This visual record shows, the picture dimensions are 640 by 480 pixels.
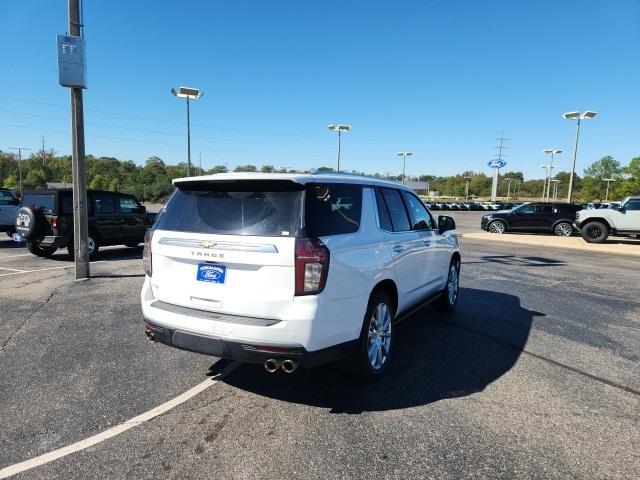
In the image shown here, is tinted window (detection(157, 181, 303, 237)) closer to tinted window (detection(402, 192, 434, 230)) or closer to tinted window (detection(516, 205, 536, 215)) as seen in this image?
tinted window (detection(402, 192, 434, 230))

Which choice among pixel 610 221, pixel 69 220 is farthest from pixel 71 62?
pixel 610 221

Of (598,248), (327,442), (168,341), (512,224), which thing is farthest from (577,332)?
(512,224)

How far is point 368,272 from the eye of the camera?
3.62m

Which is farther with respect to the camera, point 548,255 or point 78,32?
point 548,255

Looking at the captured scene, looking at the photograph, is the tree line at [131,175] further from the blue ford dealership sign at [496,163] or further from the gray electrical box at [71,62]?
the gray electrical box at [71,62]

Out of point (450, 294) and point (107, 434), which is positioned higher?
point (450, 294)

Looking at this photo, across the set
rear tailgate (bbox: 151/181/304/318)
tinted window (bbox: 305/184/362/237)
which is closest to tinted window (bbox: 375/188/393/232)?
tinted window (bbox: 305/184/362/237)

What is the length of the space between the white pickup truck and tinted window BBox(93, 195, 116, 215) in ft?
58.0

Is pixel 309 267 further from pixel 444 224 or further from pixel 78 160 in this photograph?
pixel 78 160

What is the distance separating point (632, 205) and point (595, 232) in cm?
164

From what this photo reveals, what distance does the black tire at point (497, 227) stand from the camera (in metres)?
23.4

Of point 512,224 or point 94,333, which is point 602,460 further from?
point 512,224

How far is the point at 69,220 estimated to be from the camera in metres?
10.4

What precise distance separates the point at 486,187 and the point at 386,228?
163216 millimetres
